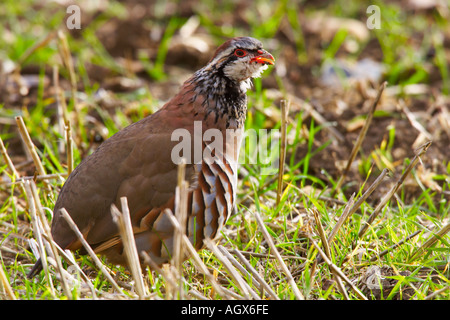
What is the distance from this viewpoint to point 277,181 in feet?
14.5

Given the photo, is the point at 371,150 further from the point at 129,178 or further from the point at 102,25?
the point at 102,25

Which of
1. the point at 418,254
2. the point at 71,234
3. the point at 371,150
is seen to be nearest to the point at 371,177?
the point at 371,150

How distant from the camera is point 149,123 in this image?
12.1 ft

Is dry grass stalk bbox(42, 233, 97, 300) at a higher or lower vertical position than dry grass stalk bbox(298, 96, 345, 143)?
lower

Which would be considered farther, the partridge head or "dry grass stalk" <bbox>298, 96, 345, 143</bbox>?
"dry grass stalk" <bbox>298, 96, 345, 143</bbox>

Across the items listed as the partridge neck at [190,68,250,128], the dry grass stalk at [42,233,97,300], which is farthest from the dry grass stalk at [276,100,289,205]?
the dry grass stalk at [42,233,97,300]

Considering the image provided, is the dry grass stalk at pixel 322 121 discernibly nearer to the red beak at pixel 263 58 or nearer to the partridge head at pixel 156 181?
the red beak at pixel 263 58

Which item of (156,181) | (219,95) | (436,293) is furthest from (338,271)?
(219,95)

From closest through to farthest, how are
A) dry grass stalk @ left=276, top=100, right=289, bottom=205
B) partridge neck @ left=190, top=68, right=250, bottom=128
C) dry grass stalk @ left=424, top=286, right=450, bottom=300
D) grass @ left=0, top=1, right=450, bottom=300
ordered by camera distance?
dry grass stalk @ left=424, top=286, right=450, bottom=300 < grass @ left=0, top=1, right=450, bottom=300 < partridge neck @ left=190, top=68, right=250, bottom=128 < dry grass stalk @ left=276, top=100, right=289, bottom=205

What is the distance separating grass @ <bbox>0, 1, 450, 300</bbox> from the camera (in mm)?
3285

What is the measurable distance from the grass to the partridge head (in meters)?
0.20

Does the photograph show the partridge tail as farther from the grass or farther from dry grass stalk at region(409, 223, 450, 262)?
dry grass stalk at region(409, 223, 450, 262)

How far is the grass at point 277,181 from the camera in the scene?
129 inches

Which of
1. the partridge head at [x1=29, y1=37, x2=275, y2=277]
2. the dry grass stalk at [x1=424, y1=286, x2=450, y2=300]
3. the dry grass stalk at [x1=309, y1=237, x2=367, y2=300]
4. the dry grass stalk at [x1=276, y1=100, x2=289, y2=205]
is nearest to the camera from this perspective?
the dry grass stalk at [x1=309, y1=237, x2=367, y2=300]
